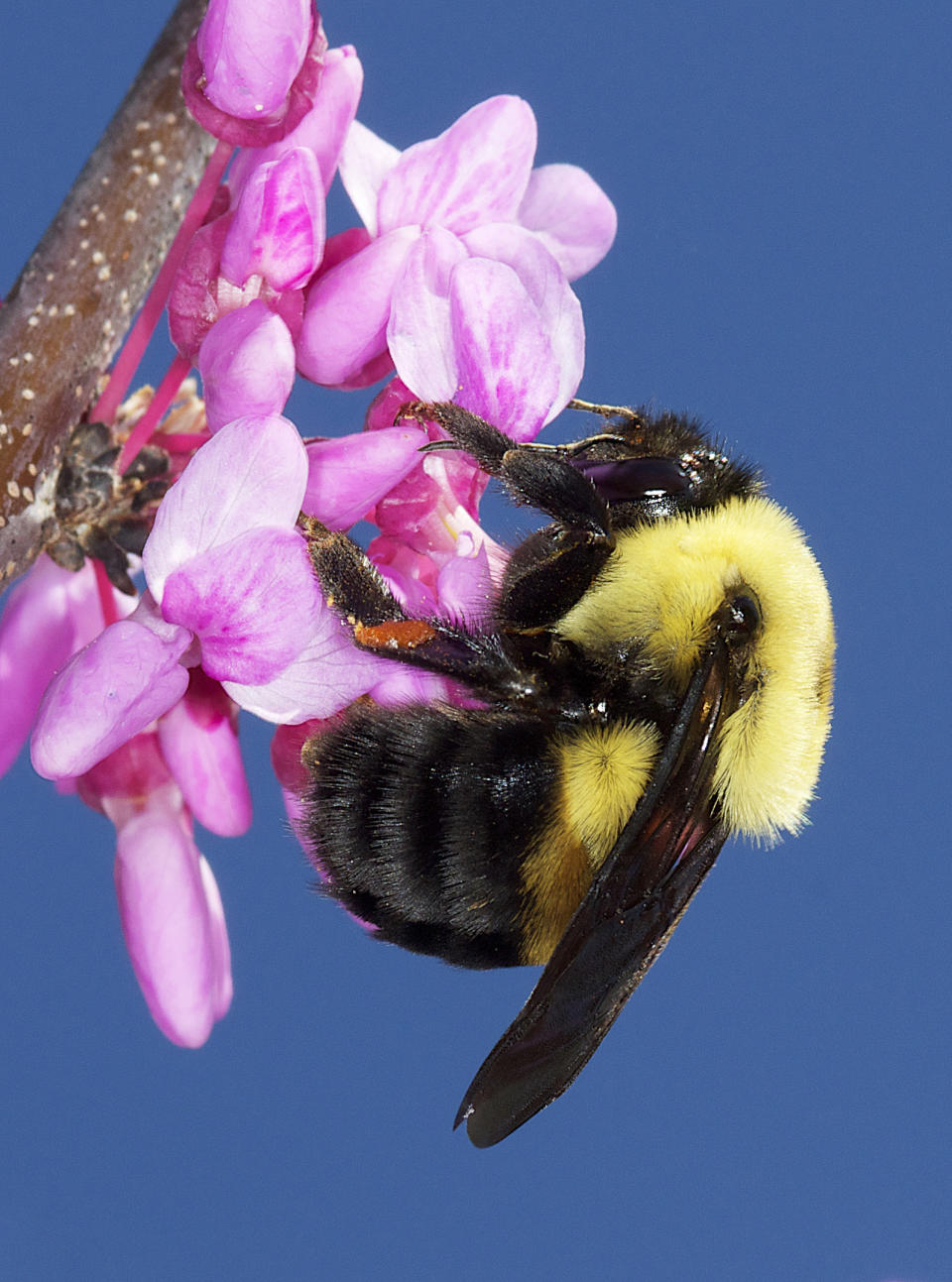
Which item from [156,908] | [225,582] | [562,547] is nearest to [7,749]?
[156,908]

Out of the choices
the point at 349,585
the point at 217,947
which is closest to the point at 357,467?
the point at 349,585

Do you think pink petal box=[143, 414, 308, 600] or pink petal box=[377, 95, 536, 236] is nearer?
pink petal box=[143, 414, 308, 600]

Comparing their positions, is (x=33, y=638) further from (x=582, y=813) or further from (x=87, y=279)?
(x=582, y=813)

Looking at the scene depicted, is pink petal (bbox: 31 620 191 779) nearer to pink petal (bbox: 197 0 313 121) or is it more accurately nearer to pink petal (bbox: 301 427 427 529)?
pink petal (bbox: 301 427 427 529)

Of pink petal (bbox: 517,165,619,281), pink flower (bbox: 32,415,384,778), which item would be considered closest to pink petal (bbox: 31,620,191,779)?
pink flower (bbox: 32,415,384,778)

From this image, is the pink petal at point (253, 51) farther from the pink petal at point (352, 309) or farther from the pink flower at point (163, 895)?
the pink flower at point (163, 895)

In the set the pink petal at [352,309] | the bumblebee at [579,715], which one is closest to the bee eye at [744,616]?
the bumblebee at [579,715]
